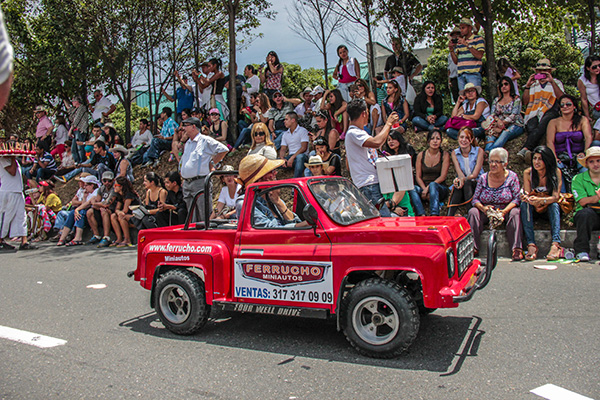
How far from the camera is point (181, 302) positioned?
5.01 m

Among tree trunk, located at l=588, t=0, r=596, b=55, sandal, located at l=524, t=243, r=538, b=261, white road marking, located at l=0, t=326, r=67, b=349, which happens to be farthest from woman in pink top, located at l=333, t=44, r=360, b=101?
white road marking, located at l=0, t=326, r=67, b=349

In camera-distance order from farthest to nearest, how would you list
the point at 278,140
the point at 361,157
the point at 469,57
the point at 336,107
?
the point at 278,140, the point at 336,107, the point at 469,57, the point at 361,157

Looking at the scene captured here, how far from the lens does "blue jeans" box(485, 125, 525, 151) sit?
32.9ft

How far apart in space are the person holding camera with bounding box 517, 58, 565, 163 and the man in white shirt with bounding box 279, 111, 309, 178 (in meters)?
4.53

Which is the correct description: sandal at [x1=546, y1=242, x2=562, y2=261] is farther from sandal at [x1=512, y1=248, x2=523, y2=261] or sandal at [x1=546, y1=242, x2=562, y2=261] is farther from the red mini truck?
the red mini truck

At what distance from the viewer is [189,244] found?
195 inches

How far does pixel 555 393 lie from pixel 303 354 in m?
1.92

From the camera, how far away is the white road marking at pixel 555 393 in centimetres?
320

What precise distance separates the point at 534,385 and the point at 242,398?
202 cm

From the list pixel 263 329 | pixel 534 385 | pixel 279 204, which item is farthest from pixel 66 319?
pixel 534 385

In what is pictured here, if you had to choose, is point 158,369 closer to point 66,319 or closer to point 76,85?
point 66,319

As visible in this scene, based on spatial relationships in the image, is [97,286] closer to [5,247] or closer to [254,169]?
[254,169]

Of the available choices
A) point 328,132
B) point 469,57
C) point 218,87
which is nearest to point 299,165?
point 328,132

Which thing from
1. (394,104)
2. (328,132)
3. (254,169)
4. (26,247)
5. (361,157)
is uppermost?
(394,104)
